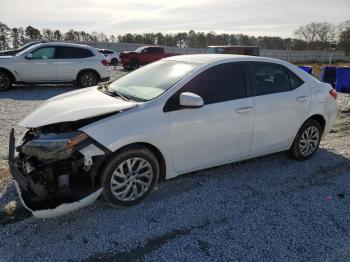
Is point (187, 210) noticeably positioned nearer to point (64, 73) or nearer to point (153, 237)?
point (153, 237)

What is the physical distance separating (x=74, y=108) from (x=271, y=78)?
107 inches

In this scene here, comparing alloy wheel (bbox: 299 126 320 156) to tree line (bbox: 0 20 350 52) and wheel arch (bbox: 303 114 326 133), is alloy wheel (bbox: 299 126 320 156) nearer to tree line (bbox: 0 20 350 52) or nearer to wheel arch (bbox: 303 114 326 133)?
wheel arch (bbox: 303 114 326 133)

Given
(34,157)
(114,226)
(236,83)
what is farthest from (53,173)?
(236,83)

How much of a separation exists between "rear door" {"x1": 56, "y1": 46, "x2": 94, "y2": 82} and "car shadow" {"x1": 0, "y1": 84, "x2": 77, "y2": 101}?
59cm

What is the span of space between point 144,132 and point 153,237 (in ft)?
3.50

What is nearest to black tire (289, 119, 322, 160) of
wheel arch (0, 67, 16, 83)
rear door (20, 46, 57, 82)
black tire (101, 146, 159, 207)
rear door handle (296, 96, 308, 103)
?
rear door handle (296, 96, 308, 103)

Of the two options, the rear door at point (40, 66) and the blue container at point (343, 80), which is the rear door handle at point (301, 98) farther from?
the blue container at point (343, 80)

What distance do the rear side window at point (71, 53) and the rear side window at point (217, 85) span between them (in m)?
9.62

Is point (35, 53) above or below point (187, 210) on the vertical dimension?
above

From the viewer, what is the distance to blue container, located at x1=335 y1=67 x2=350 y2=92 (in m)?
14.6

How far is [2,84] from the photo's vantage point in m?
12.0

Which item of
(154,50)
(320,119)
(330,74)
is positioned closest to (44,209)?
(320,119)

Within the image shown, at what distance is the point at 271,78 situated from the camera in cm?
495

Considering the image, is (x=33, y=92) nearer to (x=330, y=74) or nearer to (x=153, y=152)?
(x=153, y=152)
